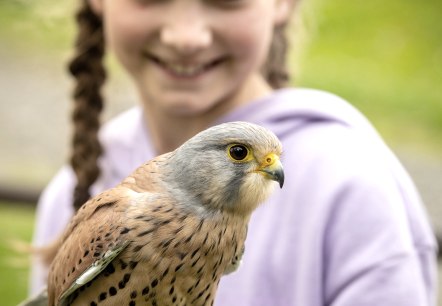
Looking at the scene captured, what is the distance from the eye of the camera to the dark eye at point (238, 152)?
143 cm

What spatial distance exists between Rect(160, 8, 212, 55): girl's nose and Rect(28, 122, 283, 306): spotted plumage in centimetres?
82

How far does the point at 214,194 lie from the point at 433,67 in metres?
6.62

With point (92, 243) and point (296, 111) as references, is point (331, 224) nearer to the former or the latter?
point (296, 111)

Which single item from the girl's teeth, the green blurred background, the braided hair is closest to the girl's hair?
the braided hair

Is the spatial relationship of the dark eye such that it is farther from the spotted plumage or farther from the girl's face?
the girl's face

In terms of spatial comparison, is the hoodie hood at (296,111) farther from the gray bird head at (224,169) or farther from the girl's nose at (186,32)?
the gray bird head at (224,169)

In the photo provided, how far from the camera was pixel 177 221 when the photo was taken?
146cm

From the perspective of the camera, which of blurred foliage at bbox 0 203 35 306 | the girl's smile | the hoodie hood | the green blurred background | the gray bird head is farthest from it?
the green blurred background

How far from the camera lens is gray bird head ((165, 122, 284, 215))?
143 centimetres

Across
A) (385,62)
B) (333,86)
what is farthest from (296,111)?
(385,62)

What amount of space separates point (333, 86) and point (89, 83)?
4623mm

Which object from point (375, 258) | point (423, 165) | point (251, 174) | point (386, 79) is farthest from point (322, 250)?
point (386, 79)

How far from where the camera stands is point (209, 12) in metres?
2.30

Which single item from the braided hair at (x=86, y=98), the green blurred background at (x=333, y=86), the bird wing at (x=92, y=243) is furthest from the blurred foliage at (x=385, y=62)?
the bird wing at (x=92, y=243)
